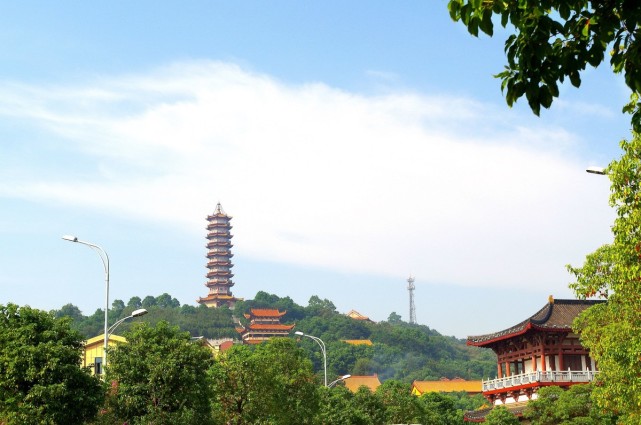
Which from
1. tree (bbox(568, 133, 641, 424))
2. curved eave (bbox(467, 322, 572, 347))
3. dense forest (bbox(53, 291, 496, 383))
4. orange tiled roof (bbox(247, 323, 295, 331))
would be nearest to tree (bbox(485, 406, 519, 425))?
curved eave (bbox(467, 322, 572, 347))

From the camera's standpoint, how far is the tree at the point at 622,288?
21641 millimetres

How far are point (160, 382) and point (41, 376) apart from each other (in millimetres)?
4879

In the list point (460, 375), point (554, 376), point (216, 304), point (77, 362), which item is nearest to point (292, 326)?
point (216, 304)

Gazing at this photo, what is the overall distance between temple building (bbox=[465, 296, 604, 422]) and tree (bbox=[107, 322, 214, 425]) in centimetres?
2722

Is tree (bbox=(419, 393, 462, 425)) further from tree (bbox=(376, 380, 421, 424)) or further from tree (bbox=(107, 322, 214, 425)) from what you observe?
tree (bbox=(107, 322, 214, 425))

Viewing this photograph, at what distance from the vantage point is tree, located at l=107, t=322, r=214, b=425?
95.7ft

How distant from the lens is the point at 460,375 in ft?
583

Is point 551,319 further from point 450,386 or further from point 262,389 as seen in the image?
point 450,386

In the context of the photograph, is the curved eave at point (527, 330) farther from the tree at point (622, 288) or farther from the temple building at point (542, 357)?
the tree at point (622, 288)

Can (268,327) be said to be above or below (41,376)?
above

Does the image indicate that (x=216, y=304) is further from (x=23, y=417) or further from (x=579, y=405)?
(x=23, y=417)

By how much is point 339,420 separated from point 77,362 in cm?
2094

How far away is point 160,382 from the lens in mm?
29641

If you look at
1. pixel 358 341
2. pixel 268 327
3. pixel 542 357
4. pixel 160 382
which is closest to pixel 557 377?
pixel 542 357
